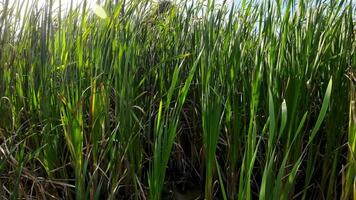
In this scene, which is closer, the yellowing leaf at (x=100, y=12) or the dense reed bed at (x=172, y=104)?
the dense reed bed at (x=172, y=104)

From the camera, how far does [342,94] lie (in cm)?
112

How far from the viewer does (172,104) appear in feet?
4.69

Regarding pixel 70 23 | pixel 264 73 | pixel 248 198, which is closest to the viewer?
pixel 248 198

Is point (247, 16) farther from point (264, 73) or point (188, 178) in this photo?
point (188, 178)

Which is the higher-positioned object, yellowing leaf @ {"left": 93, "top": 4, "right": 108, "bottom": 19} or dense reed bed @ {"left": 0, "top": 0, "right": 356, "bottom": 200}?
yellowing leaf @ {"left": 93, "top": 4, "right": 108, "bottom": 19}

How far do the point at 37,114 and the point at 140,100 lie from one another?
33 centimetres

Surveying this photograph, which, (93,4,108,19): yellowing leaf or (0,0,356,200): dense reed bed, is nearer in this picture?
(0,0,356,200): dense reed bed

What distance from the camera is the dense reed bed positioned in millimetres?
1060

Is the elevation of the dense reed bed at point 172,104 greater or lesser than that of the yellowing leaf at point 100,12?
lesser

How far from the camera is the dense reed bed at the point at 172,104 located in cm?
106

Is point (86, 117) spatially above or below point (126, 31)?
below

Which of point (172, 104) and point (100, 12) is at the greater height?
point (100, 12)

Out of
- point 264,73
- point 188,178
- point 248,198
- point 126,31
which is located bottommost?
point 188,178

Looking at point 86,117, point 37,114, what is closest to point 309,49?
point 86,117
